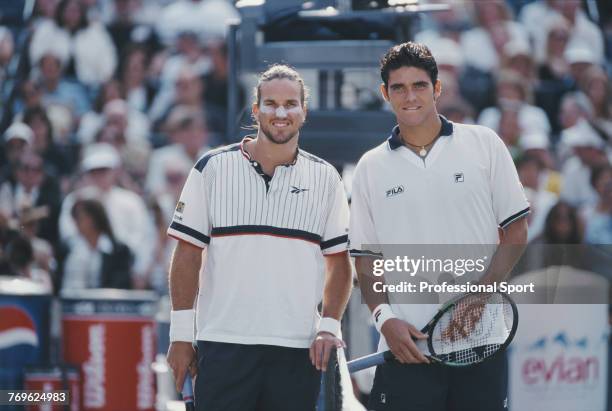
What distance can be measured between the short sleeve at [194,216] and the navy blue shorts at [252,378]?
0.38 meters

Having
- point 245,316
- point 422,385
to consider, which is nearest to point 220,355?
point 245,316

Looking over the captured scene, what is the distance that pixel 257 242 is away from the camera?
4.51 meters

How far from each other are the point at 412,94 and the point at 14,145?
6652mm

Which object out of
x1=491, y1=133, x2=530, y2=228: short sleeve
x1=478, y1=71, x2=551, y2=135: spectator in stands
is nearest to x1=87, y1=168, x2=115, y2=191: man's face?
x1=478, y1=71, x2=551, y2=135: spectator in stands

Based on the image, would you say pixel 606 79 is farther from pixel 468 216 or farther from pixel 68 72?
pixel 468 216

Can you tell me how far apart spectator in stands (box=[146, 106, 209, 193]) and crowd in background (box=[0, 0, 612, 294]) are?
0.05ft

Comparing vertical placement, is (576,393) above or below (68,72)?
below

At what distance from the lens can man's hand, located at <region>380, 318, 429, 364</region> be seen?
4383 mm

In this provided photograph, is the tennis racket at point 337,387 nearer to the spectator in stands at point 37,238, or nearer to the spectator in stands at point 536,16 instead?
the spectator in stands at point 37,238

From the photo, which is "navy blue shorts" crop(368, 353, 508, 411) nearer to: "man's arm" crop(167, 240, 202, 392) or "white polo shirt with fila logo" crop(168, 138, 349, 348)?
"white polo shirt with fila logo" crop(168, 138, 349, 348)

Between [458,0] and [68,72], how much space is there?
12.1 ft

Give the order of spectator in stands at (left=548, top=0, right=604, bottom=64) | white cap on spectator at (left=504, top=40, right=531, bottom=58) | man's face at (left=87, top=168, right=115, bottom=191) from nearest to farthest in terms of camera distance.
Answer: man's face at (left=87, top=168, right=115, bottom=191)
white cap on spectator at (left=504, top=40, right=531, bottom=58)
spectator in stands at (left=548, top=0, right=604, bottom=64)

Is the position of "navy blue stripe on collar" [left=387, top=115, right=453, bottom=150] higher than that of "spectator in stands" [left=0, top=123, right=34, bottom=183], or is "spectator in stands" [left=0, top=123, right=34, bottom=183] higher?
"spectator in stands" [left=0, top=123, right=34, bottom=183]

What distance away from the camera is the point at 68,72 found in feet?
39.1
